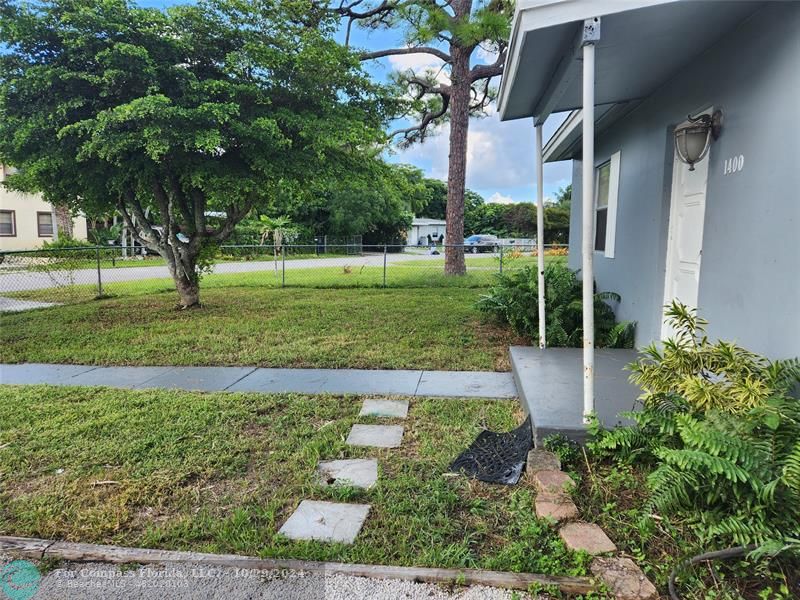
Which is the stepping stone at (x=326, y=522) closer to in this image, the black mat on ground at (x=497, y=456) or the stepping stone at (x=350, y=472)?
the stepping stone at (x=350, y=472)

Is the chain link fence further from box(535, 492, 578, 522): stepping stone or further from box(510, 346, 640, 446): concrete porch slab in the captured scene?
box(535, 492, 578, 522): stepping stone

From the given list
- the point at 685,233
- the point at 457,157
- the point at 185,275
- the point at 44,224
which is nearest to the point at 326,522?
the point at 685,233

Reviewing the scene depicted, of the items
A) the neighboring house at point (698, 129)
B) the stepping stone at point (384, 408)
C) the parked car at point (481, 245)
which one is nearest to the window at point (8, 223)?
the parked car at point (481, 245)

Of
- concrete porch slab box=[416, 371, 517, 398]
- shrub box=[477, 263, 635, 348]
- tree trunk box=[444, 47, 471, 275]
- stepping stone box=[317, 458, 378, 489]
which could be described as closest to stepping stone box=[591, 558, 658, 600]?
stepping stone box=[317, 458, 378, 489]

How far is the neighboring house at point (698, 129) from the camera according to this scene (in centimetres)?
258

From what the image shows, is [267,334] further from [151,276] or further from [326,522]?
[151,276]

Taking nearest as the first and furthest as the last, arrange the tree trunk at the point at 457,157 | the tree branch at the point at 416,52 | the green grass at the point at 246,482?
the green grass at the point at 246,482 → the tree trunk at the point at 457,157 → the tree branch at the point at 416,52

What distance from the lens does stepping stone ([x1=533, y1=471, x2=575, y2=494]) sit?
2436mm

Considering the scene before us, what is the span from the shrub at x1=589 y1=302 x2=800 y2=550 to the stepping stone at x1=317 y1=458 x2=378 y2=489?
4.34 ft

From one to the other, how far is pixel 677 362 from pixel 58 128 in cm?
725

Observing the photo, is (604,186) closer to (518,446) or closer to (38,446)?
(518,446)

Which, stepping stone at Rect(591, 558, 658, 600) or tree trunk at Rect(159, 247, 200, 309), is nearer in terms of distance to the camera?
stepping stone at Rect(591, 558, 658, 600)

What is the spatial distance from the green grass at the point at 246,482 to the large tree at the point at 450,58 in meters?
7.37

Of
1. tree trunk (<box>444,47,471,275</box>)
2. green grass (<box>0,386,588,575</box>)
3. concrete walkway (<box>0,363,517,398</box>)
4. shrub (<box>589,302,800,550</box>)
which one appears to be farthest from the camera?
tree trunk (<box>444,47,471,275</box>)
